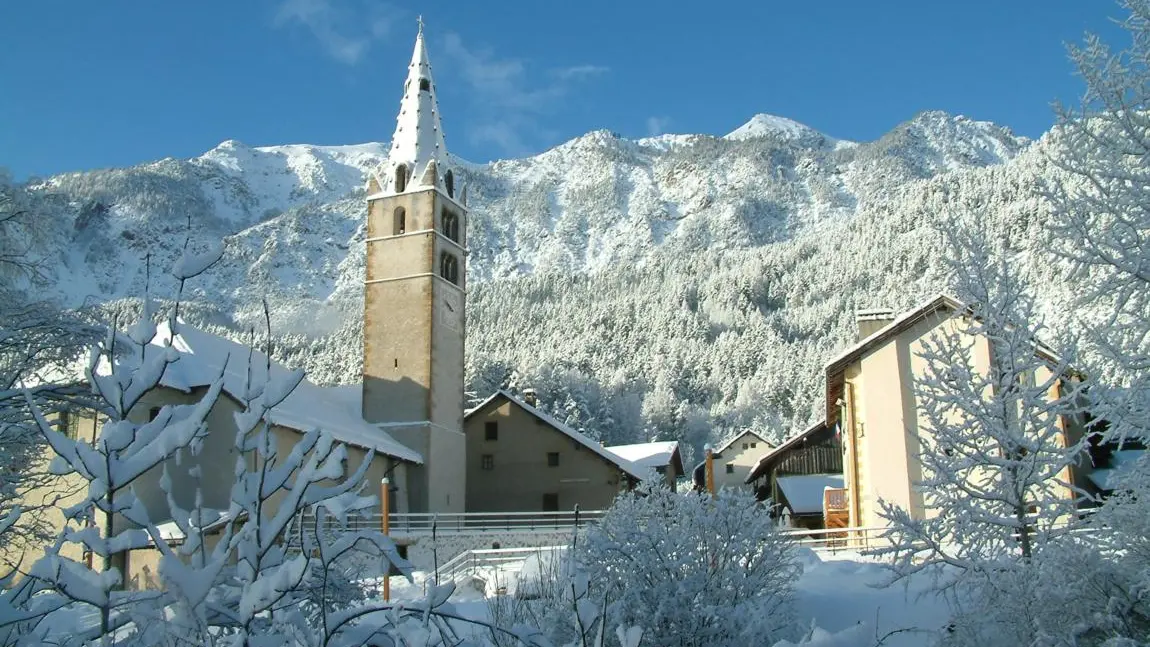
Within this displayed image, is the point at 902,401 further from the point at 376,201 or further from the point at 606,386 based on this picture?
the point at 606,386

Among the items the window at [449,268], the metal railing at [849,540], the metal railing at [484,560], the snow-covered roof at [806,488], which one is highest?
the window at [449,268]

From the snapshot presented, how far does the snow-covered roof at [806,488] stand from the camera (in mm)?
42125

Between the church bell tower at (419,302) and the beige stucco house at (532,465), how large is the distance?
1657 mm

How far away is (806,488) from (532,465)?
13.6 metres

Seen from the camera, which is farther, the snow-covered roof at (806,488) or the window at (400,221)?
the window at (400,221)

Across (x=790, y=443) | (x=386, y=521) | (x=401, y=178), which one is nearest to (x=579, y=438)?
(x=790, y=443)

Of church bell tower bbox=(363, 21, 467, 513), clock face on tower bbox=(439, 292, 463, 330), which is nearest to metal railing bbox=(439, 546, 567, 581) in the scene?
church bell tower bbox=(363, 21, 467, 513)

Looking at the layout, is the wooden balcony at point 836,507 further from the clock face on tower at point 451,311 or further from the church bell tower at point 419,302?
the clock face on tower at point 451,311

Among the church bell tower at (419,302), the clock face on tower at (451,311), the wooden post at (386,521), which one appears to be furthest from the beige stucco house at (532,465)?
the wooden post at (386,521)

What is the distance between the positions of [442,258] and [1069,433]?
31.4 m

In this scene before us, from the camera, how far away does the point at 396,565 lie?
13.1ft

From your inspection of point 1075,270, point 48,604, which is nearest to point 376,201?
point 1075,270

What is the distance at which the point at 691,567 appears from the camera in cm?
1312

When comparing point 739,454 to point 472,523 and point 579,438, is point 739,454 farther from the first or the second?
point 472,523
